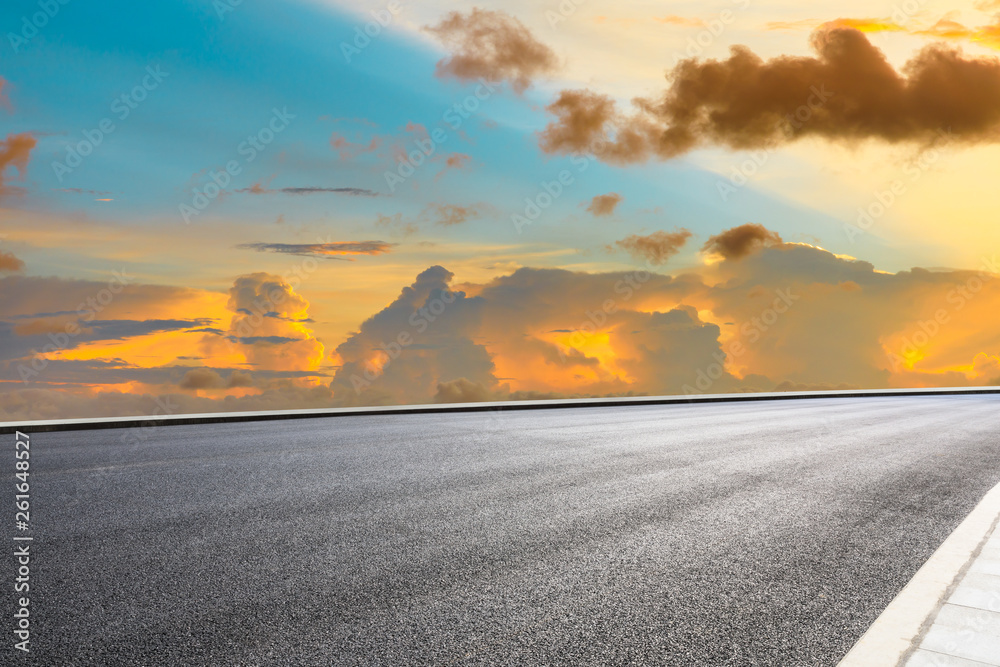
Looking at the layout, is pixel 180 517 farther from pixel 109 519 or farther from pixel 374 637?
pixel 374 637

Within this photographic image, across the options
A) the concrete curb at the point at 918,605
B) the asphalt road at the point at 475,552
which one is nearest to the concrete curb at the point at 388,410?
the asphalt road at the point at 475,552

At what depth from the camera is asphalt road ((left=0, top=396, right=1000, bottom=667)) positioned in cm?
382

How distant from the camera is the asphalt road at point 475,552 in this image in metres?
3.82

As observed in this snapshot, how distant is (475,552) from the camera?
216 inches

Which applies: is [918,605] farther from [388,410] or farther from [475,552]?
[388,410]

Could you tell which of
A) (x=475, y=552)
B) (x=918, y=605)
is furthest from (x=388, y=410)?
(x=918, y=605)

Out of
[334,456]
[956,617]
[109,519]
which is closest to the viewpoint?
[956,617]

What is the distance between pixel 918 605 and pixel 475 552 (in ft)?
9.78

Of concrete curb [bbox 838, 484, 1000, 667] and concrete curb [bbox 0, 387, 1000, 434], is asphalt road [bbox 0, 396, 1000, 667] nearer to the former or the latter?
concrete curb [bbox 838, 484, 1000, 667]

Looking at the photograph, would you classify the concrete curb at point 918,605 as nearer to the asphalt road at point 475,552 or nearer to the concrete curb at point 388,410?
the asphalt road at point 475,552

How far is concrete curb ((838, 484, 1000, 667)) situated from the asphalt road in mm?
122

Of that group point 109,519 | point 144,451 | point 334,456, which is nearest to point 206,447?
point 144,451

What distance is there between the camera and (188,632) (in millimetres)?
3947

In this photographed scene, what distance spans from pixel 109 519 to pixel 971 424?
1946cm
